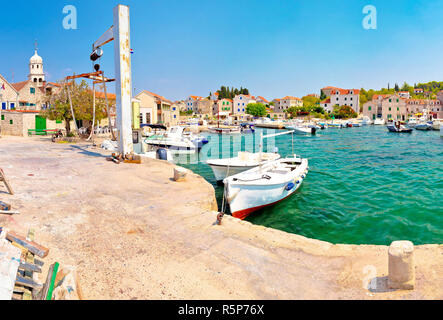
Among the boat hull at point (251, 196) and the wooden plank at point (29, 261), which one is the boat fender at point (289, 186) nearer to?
the boat hull at point (251, 196)

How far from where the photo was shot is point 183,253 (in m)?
5.80

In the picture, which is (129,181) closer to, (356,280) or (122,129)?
(122,129)

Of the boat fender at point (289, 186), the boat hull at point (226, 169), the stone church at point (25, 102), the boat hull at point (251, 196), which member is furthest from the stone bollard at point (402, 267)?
the stone church at point (25, 102)

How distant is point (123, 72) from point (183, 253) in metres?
11.6

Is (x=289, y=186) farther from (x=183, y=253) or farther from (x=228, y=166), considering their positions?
(x=183, y=253)

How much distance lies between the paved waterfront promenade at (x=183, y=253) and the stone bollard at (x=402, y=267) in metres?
0.15

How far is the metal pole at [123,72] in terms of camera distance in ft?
47.6

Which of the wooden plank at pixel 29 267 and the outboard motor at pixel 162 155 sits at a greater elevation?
the outboard motor at pixel 162 155

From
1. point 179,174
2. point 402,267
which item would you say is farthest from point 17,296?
point 179,174
